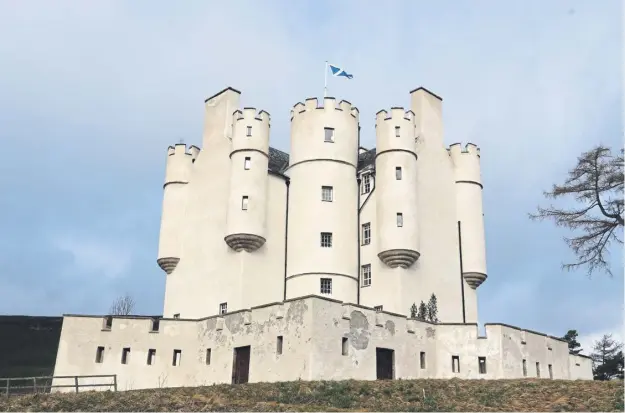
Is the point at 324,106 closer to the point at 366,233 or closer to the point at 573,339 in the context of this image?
the point at 366,233

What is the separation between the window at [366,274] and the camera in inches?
1629

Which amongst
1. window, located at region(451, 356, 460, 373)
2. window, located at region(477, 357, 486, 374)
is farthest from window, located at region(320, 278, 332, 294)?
window, located at region(477, 357, 486, 374)

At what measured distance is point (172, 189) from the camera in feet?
149

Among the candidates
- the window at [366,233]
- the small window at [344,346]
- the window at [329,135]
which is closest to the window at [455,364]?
the small window at [344,346]

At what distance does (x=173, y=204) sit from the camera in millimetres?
44969

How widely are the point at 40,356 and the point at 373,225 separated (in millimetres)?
24369

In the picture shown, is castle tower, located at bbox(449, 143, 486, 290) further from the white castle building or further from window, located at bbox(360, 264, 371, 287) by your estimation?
window, located at bbox(360, 264, 371, 287)

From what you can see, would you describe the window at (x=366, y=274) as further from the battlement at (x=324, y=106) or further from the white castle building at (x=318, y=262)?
the battlement at (x=324, y=106)

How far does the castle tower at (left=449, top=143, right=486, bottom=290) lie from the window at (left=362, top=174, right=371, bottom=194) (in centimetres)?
572

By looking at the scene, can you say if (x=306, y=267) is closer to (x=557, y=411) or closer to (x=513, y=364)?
(x=513, y=364)

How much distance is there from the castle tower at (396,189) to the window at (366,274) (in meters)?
1.53

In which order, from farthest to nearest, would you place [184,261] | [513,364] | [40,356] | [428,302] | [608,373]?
[608,373] < [40,356] < [184,261] < [428,302] < [513,364]

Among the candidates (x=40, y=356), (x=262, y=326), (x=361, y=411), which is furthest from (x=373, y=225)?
(x=40, y=356)

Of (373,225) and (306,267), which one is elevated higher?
(373,225)
